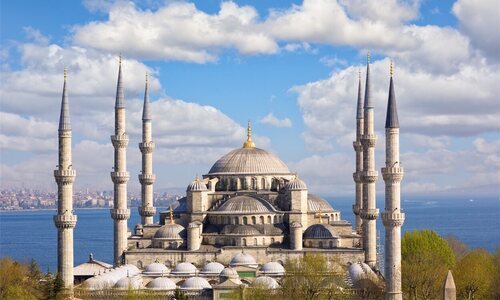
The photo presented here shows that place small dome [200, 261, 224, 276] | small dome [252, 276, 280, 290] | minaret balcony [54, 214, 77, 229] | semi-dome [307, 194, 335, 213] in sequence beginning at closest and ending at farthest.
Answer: small dome [252, 276, 280, 290] < minaret balcony [54, 214, 77, 229] < small dome [200, 261, 224, 276] < semi-dome [307, 194, 335, 213]

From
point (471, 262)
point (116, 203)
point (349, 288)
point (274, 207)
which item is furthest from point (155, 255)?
point (471, 262)

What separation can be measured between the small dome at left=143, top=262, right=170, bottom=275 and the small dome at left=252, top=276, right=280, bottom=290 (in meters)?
5.11

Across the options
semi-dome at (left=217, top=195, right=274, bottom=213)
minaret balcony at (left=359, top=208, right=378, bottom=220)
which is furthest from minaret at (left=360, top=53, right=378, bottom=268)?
semi-dome at (left=217, top=195, right=274, bottom=213)

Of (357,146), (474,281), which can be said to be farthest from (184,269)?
(357,146)

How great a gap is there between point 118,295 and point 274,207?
12360 millimetres

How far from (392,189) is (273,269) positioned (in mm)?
7506

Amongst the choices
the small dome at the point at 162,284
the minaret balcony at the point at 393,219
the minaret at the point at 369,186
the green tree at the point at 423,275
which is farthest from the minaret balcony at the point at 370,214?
the small dome at the point at 162,284

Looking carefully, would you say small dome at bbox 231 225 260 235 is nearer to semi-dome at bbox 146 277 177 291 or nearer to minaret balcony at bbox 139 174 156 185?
semi-dome at bbox 146 277 177 291

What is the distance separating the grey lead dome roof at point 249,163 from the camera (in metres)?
49.3

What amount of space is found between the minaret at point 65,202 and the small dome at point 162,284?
3411mm

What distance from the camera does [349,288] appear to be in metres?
37.1

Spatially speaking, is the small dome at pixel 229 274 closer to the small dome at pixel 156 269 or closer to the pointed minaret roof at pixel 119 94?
the small dome at pixel 156 269

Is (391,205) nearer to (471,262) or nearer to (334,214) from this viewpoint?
(471,262)

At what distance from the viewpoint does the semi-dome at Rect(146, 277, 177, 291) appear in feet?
126
